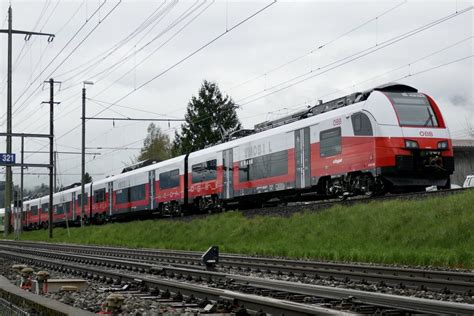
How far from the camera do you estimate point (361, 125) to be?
22.6m

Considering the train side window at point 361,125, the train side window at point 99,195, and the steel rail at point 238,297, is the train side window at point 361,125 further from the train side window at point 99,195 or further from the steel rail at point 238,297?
the train side window at point 99,195

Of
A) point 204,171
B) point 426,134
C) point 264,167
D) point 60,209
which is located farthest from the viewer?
point 60,209

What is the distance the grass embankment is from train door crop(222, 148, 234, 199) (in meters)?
2.43

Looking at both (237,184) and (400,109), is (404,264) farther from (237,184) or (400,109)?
(237,184)

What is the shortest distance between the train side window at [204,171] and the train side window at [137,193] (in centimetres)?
925

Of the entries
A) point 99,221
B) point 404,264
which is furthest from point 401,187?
point 99,221

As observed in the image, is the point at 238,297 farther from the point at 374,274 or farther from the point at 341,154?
the point at 341,154

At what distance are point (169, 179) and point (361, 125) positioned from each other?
19596 mm

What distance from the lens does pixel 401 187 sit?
23.4m

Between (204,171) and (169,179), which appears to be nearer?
(204,171)

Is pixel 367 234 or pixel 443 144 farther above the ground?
pixel 443 144

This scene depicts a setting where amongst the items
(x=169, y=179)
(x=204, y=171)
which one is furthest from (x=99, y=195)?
(x=204, y=171)

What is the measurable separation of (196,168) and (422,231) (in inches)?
780

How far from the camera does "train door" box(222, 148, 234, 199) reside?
105 feet
